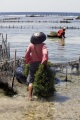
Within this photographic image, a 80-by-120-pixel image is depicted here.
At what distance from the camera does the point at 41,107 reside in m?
9.12

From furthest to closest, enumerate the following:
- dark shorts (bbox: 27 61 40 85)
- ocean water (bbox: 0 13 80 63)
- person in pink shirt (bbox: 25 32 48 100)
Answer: ocean water (bbox: 0 13 80 63) < dark shorts (bbox: 27 61 40 85) < person in pink shirt (bbox: 25 32 48 100)

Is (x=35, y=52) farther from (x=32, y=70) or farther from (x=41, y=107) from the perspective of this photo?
(x=41, y=107)

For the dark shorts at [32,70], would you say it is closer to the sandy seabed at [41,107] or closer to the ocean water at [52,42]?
the sandy seabed at [41,107]

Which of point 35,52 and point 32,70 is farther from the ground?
point 35,52

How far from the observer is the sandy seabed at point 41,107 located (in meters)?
8.27

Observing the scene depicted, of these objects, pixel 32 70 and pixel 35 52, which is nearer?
pixel 35 52

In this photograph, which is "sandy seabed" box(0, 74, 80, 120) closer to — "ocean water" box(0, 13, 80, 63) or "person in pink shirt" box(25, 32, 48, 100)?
"person in pink shirt" box(25, 32, 48, 100)

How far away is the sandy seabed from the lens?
8.27 meters

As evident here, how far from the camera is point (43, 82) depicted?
9875mm

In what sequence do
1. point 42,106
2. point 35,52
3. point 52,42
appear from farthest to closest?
point 52,42 < point 35,52 < point 42,106

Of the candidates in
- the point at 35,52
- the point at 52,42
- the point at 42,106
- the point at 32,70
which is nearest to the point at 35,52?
the point at 35,52

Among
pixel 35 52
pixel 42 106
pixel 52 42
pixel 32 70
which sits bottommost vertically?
pixel 52 42

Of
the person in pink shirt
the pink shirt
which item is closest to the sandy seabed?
the person in pink shirt

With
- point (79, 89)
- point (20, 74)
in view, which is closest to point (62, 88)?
point (79, 89)
